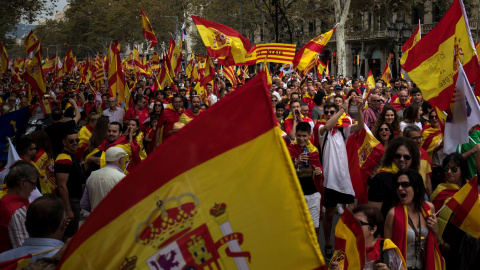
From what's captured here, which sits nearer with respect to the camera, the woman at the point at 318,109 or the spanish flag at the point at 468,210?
the spanish flag at the point at 468,210

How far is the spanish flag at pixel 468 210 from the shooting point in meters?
4.05

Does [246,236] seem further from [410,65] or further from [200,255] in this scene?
[410,65]

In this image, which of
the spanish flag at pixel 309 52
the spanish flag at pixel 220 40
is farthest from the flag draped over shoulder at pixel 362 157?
the spanish flag at pixel 309 52

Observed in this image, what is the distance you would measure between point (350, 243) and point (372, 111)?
19.3 ft

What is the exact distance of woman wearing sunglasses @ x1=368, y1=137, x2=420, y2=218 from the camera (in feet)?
15.9

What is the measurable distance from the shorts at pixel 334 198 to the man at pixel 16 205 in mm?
3219

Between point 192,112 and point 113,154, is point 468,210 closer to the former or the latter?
point 113,154

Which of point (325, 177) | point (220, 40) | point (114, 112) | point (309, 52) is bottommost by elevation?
point (325, 177)

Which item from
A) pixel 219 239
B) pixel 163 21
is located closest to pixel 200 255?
pixel 219 239

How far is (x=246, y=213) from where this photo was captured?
2.38 metres

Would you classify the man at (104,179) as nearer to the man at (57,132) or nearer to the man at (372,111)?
the man at (57,132)

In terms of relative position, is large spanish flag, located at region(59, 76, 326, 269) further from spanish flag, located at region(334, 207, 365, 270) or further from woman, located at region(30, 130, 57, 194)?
woman, located at region(30, 130, 57, 194)

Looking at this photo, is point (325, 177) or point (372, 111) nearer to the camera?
point (325, 177)

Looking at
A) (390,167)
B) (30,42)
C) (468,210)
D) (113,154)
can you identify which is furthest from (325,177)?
(30,42)
